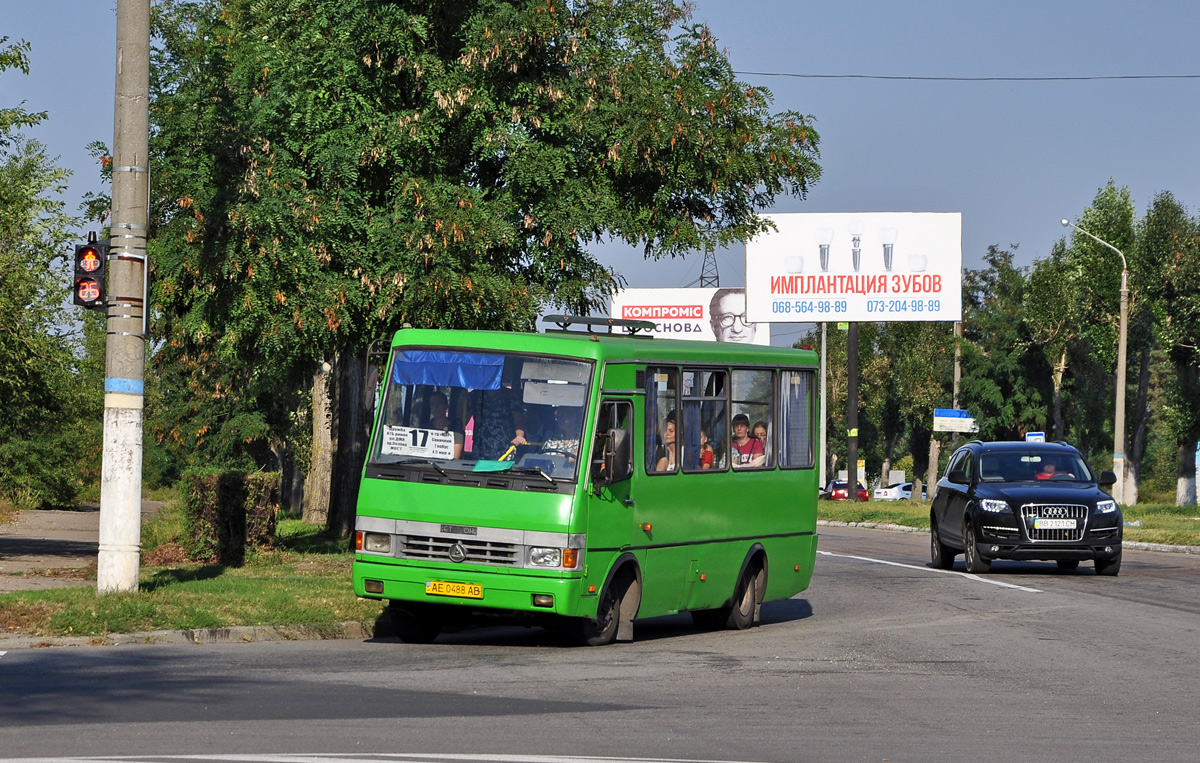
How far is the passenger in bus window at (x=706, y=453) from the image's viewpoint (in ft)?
51.1

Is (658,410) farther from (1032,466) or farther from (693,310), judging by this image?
(693,310)

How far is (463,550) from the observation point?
13.4m

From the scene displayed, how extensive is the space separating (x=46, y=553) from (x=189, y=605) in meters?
11.4

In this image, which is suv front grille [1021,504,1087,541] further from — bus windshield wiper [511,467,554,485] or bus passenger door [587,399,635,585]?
bus windshield wiper [511,467,554,485]

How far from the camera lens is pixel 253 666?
11.9 meters

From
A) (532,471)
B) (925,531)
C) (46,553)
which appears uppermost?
(532,471)

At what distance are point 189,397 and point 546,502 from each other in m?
48.9

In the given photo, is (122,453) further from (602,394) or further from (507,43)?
(507,43)

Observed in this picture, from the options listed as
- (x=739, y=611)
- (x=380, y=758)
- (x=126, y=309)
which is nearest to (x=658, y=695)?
(x=380, y=758)

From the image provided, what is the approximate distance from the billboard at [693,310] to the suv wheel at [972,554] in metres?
55.1

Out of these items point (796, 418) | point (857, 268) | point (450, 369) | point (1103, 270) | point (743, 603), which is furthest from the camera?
point (1103, 270)

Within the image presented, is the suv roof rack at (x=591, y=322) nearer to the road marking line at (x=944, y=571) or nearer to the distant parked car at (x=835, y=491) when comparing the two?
the road marking line at (x=944, y=571)

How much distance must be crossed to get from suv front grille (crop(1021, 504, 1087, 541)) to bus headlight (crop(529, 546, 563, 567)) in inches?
439

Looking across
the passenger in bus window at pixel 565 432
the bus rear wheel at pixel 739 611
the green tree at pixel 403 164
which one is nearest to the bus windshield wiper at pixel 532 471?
the passenger in bus window at pixel 565 432
